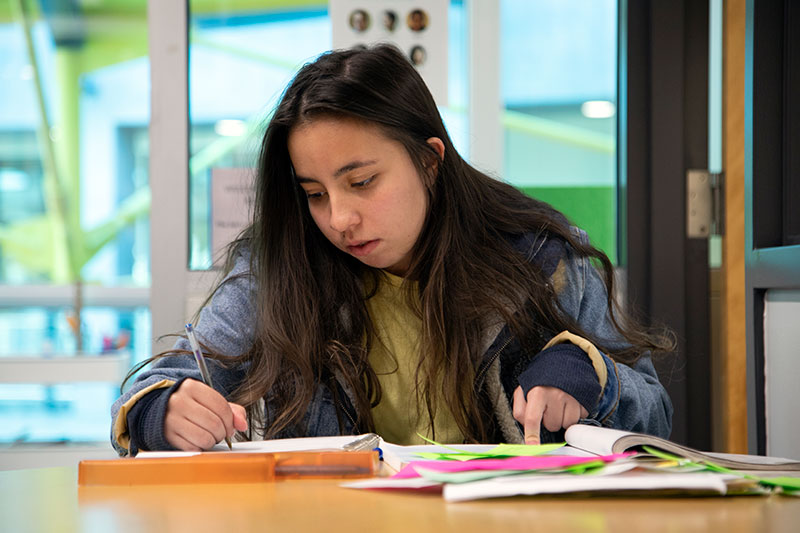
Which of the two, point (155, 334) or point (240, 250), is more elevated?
point (240, 250)

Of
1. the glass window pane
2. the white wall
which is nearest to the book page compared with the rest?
the white wall

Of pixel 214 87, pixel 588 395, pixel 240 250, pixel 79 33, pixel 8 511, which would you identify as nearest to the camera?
pixel 8 511

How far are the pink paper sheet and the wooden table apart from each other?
1.9 inches

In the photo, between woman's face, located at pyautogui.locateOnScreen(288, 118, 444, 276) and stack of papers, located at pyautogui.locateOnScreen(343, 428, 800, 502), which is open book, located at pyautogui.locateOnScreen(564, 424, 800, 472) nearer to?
stack of papers, located at pyautogui.locateOnScreen(343, 428, 800, 502)

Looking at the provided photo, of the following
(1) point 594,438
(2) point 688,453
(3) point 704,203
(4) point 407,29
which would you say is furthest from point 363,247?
(3) point 704,203

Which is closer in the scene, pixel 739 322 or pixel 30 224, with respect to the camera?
pixel 739 322

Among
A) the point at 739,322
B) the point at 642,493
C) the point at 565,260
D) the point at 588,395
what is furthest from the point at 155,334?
the point at 642,493

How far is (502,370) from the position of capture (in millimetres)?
1215

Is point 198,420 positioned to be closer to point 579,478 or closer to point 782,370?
point 579,478

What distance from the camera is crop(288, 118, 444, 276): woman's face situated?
1.13 metres

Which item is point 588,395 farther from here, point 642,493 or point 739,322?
point 739,322

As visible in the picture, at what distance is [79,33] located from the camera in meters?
2.59

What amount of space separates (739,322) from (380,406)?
3.29 feet

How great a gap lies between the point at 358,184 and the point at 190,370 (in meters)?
0.36
